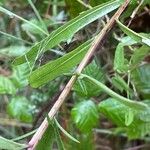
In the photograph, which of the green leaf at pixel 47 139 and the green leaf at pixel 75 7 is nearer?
the green leaf at pixel 47 139

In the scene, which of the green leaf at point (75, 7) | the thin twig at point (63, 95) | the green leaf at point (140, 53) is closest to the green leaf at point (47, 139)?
the thin twig at point (63, 95)

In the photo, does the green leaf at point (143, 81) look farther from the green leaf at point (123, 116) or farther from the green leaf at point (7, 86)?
the green leaf at point (7, 86)

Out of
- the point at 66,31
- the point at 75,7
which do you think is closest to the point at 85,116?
the point at 75,7

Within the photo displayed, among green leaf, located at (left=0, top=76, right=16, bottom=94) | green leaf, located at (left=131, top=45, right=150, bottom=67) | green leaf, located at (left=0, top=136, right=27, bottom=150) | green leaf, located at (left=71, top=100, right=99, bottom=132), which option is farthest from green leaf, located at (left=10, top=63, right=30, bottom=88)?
green leaf, located at (left=0, top=136, right=27, bottom=150)

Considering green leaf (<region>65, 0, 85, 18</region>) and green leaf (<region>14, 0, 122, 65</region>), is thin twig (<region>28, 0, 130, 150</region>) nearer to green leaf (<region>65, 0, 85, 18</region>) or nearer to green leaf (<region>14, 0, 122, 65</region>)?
green leaf (<region>14, 0, 122, 65</region>)

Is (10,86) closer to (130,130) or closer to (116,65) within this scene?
(130,130)
